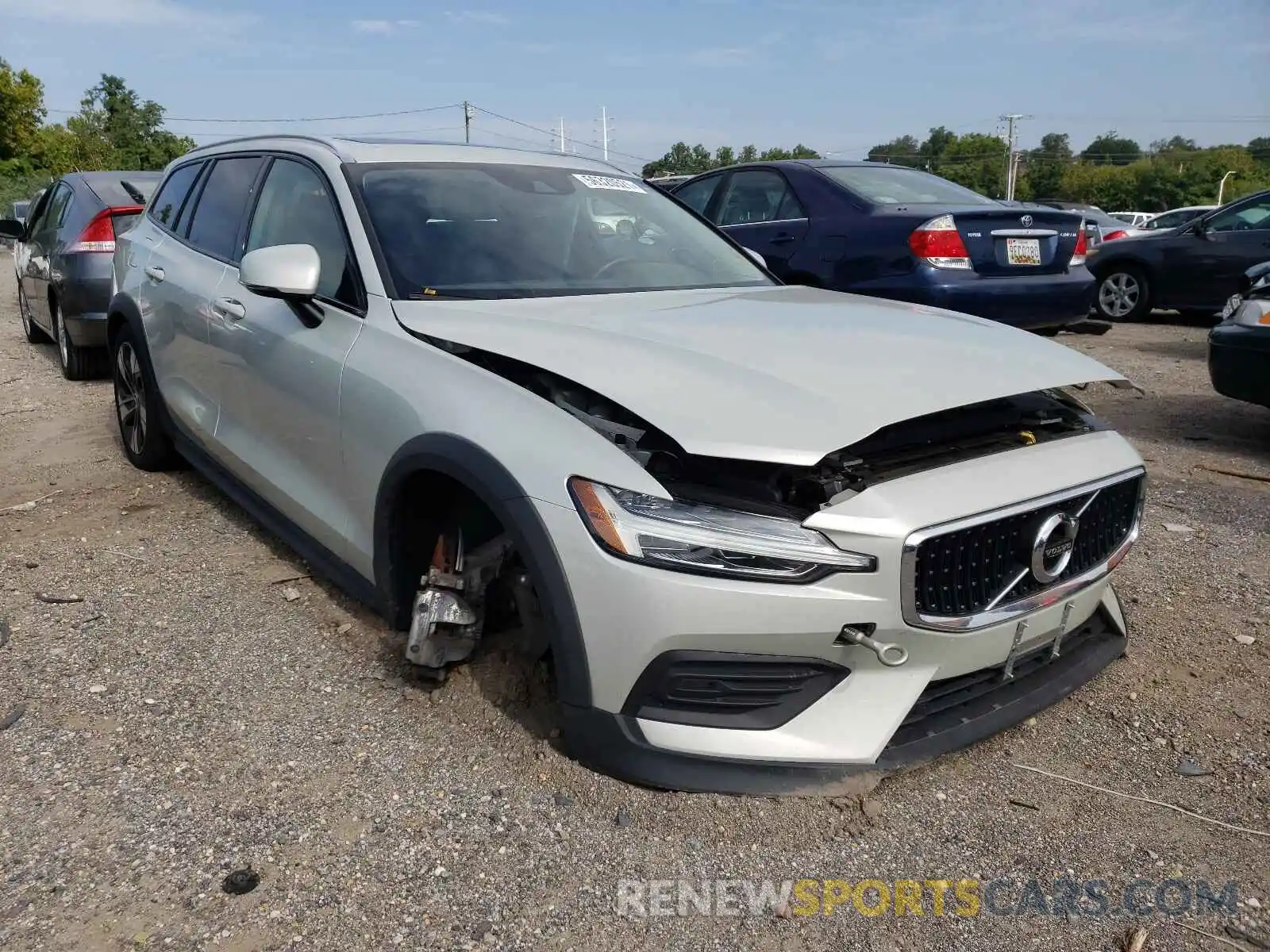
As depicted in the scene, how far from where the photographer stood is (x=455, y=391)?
2609mm

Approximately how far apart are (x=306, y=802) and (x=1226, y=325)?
5422 mm

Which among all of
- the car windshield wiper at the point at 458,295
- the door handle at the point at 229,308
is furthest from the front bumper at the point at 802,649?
the door handle at the point at 229,308

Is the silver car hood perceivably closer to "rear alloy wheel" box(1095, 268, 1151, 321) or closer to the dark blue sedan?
the dark blue sedan

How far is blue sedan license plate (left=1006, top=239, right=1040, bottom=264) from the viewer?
255 inches

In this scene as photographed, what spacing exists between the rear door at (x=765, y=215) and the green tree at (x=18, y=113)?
5092 cm

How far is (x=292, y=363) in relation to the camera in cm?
329

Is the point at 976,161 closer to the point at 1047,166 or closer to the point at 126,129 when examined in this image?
the point at 1047,166

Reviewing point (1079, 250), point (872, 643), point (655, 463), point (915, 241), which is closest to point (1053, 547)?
point (872, 643)

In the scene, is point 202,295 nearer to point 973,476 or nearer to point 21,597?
point 21,597

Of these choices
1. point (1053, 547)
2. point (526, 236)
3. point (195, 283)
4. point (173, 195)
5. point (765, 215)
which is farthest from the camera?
point (765, 215)

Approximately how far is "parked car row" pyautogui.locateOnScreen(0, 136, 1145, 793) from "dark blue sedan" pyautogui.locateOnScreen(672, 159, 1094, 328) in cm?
267

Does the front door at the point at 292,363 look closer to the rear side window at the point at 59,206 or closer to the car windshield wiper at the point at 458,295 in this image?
the car windshield wiper at the point at 458,295

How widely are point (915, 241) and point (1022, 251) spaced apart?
779 millimetres

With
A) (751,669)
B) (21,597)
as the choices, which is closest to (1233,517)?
(751,669)
